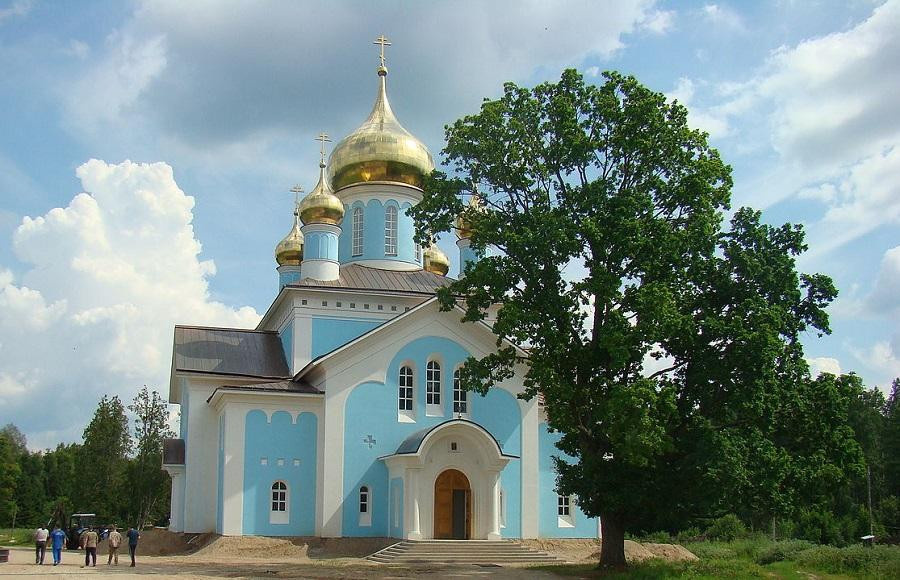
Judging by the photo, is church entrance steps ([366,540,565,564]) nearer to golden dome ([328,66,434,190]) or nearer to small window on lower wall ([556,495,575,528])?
small window on lower wall ([556,495,575,528])

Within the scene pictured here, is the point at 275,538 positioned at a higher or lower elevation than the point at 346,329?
lower

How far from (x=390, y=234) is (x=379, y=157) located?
269 centimetres

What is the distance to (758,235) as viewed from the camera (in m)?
19.0

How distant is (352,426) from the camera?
25828 millimetres

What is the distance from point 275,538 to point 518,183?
38.8ft

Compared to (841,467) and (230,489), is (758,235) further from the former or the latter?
(230,489)

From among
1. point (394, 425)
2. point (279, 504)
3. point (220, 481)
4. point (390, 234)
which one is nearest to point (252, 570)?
point (279, 504)

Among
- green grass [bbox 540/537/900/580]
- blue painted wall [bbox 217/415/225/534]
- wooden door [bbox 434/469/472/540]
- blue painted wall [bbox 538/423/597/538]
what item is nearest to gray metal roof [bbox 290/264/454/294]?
blue painted wall [bbox 217/415/225/534]

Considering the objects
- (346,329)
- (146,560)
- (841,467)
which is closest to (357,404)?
(346,329)

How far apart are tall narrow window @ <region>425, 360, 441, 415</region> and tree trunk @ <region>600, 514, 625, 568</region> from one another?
304 inches

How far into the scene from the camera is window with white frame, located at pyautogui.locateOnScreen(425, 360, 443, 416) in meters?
26.5

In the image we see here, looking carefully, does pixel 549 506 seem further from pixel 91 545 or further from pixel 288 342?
pixel 91 545

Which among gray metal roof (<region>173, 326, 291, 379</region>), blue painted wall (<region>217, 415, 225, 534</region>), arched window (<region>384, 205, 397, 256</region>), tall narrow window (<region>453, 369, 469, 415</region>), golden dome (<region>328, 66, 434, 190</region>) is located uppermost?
golden dome (<region>328, 66, 434, 190</region>)

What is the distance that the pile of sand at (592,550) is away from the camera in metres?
23.8
